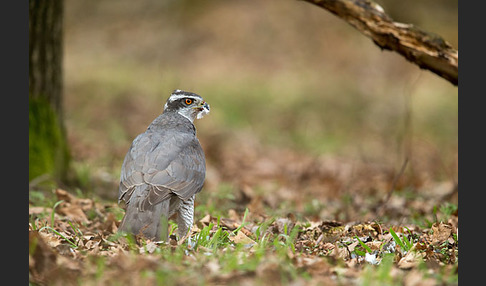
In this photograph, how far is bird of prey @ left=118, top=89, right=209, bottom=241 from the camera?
4664 mm

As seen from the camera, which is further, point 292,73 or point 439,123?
point 292,73

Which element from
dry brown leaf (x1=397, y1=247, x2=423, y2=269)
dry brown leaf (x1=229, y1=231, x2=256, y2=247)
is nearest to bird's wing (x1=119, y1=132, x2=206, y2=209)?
dry brown leaf (x1=229, y1=231, x2=256, y2=247)

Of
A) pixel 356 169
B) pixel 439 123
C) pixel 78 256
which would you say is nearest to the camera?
pixel 78 256

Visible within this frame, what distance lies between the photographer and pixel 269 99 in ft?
48.2

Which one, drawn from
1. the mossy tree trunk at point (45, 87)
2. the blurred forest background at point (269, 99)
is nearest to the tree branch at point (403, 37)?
the blurred forest background at point (269, 99)

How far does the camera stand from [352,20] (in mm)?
6320

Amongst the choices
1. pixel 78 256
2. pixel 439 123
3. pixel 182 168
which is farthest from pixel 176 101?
pixel 439 123

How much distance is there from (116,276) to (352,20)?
395 cm

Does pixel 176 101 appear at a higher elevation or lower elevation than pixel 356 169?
higher

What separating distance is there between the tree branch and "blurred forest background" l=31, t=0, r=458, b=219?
34.2 inches

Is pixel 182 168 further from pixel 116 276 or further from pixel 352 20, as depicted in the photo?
pixel 352 20

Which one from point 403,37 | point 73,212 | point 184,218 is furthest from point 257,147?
point 184,218

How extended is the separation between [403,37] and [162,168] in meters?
2.95

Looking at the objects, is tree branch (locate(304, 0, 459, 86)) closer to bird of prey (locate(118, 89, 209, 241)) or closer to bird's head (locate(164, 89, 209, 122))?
bird's head (locate(164, 89, 209, 122))
